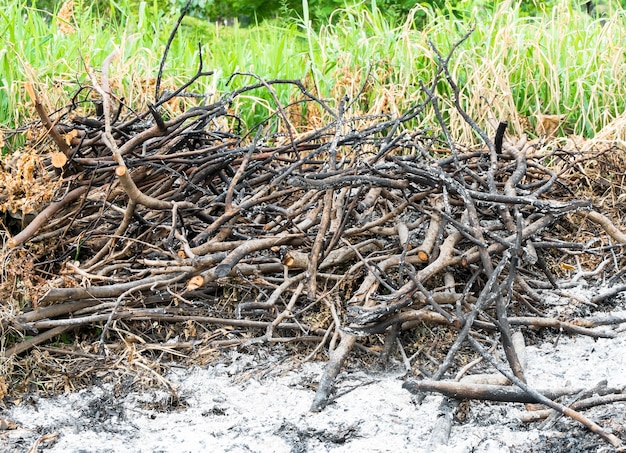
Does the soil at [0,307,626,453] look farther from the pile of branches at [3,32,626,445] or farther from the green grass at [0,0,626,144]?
the green grass at [0,0,626,144]

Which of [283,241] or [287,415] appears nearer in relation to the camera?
[287,415]

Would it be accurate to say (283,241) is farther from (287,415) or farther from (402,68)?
(402,68)

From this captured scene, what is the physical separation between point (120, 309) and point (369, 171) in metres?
0.96

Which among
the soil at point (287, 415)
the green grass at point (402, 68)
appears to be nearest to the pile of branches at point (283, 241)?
the soil at point (287, 415)

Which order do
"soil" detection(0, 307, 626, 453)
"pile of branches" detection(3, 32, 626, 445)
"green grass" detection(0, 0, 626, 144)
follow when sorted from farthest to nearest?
"green grass" detection(0, 0, 626, 144) → "pile of branches" detection(3, 32, 626, 445) → "soil" detection(0, 307, 626, 453)

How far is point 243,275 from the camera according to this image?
244 centimetres

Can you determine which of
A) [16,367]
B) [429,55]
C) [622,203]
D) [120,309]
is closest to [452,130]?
[429,55]

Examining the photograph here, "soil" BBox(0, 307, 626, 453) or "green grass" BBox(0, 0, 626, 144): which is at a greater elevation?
"green grass" BBox(0, 0, 626, 144)

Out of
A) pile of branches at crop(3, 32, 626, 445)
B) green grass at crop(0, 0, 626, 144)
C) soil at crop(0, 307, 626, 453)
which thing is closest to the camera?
soil at crop(0, 307, 626, 453)

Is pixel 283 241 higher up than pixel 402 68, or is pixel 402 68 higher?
pixel 402 68

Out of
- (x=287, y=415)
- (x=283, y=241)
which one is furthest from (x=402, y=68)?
(x=287, y=415)

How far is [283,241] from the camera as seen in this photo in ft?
7.68

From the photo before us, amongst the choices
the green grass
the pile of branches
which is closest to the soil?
the pile of branches

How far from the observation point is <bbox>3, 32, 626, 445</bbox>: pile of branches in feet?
7.07
